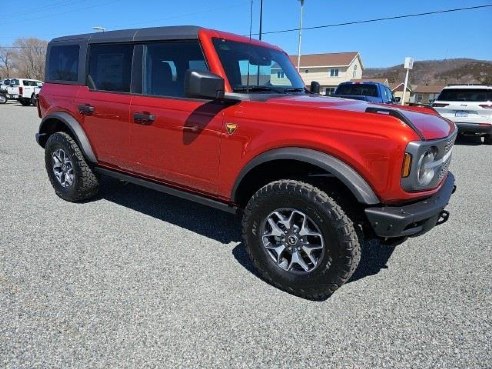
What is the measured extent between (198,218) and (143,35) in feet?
6.48

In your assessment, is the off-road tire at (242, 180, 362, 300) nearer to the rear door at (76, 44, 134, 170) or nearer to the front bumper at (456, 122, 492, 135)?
the rear door at (76, 44, 134, 170)

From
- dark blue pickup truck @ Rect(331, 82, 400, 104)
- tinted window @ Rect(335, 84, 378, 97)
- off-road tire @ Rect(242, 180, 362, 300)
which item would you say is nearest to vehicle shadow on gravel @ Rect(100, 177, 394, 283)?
off-road tire @ Rect(242, 180, 362, 300)

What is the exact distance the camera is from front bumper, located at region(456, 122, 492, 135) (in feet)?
34.3

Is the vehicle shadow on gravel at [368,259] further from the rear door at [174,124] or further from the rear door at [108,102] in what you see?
the rear door at [108,102]

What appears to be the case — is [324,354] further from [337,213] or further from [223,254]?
[223,254]

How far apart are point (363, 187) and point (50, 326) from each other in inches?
84.0

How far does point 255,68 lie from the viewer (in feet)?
11.3

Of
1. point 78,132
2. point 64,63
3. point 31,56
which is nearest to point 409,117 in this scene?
point 78,132

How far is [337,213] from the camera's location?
2.50 metres

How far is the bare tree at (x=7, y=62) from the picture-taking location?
81000mm

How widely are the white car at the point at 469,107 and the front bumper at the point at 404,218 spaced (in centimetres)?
961

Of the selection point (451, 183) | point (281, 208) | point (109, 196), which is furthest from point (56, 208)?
point (451, 183)

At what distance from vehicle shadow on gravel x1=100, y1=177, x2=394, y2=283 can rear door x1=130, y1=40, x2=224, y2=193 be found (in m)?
0.69

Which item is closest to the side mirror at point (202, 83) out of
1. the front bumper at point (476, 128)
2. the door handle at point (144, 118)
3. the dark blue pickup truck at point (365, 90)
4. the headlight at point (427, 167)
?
the door handle at point (144, 118)
